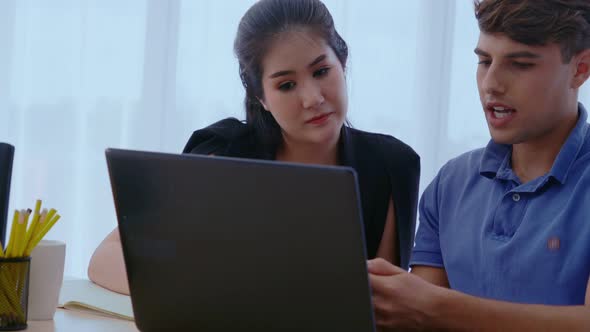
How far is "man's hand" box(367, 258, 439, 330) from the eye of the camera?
1.09m

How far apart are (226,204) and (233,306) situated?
0.13 m

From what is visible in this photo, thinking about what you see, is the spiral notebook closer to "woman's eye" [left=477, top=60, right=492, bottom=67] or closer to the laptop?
the laptop

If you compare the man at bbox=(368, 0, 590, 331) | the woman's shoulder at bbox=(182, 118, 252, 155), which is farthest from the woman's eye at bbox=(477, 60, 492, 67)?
the woman's shoulder at bbox=(182, 118, 252, 155)

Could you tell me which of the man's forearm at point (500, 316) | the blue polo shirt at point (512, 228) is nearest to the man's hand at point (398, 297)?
the man's forearm at point (500, 316)

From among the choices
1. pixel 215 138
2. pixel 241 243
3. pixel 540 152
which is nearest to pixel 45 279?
pixel 241 243

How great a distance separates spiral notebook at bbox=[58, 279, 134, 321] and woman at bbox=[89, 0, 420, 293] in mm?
125

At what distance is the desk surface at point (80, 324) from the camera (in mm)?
1267

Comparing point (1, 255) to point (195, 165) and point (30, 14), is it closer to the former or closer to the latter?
point (195, 165)

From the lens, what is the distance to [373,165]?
1850mm

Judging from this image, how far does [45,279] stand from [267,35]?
0.72m

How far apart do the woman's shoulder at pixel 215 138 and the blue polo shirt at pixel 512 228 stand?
501 millimetres

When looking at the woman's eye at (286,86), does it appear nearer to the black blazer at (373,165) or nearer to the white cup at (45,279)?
the black blazer at (373,165)

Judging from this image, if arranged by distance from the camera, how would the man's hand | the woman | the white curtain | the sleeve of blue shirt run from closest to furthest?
the man's hand → the sleeve of blue shirt → the woman → the white curtain

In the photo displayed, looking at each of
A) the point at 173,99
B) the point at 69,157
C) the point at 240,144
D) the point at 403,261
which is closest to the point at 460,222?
the point at 403,261
